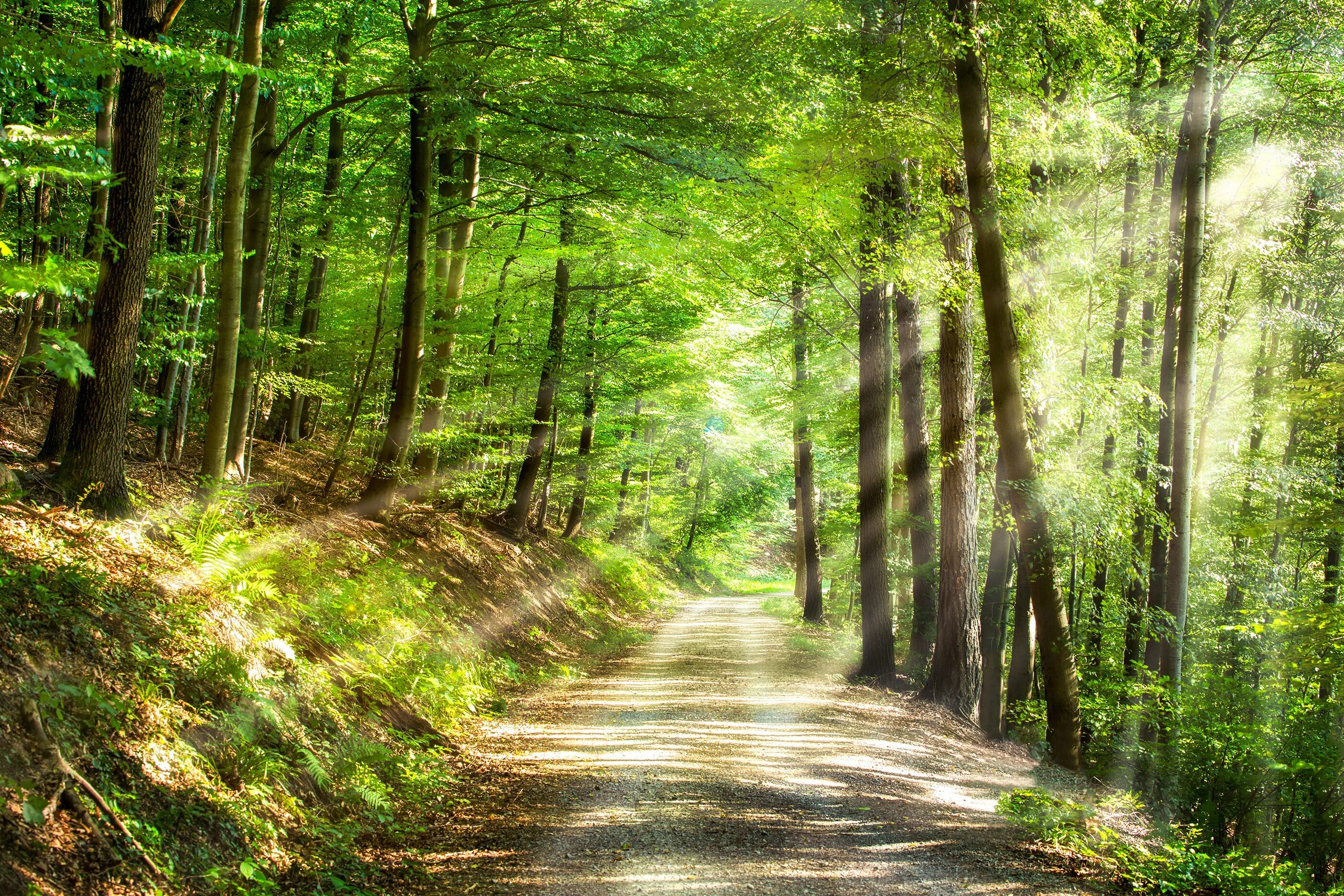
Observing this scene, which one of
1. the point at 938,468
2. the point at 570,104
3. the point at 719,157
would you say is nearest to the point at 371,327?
the point at 570,104

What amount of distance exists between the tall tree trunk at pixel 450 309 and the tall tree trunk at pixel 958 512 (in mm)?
7656

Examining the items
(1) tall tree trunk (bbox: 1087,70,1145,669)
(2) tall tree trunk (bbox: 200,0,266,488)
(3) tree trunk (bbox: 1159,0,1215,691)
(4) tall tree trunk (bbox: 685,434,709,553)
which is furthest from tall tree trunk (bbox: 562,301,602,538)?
(4) tall tree trunk (bbox: 685,434,709,553)

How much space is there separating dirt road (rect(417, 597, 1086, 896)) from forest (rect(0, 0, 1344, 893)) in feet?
2.33

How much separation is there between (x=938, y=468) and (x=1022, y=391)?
27.0 ft

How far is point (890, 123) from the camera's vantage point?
8.86 meters

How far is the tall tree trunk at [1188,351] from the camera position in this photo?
11.2 m

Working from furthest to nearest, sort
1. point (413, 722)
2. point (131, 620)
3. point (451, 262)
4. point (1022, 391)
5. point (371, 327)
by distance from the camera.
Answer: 1. point (451, 262)
2. point (371, 327)
3. point (1022, 391)
4. point (413, 722)
5. point (131, 620)

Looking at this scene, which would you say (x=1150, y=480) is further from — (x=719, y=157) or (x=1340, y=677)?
(x=719, y=157)

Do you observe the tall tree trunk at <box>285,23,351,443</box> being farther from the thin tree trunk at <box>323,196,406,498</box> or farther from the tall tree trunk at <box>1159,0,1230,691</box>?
the tall tree trunk at <box>1159,0,1230,691</box>

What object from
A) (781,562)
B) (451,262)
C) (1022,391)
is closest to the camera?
(1022,391)

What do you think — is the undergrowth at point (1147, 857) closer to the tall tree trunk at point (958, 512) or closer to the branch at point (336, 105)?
the tall tree trunk at point (958, 512)

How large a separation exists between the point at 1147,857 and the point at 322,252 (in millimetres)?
12924

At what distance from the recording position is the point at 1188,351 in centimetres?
1138

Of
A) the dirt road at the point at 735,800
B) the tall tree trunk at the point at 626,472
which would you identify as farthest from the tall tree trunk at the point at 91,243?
the tall tree trunk at the point at 626,472
